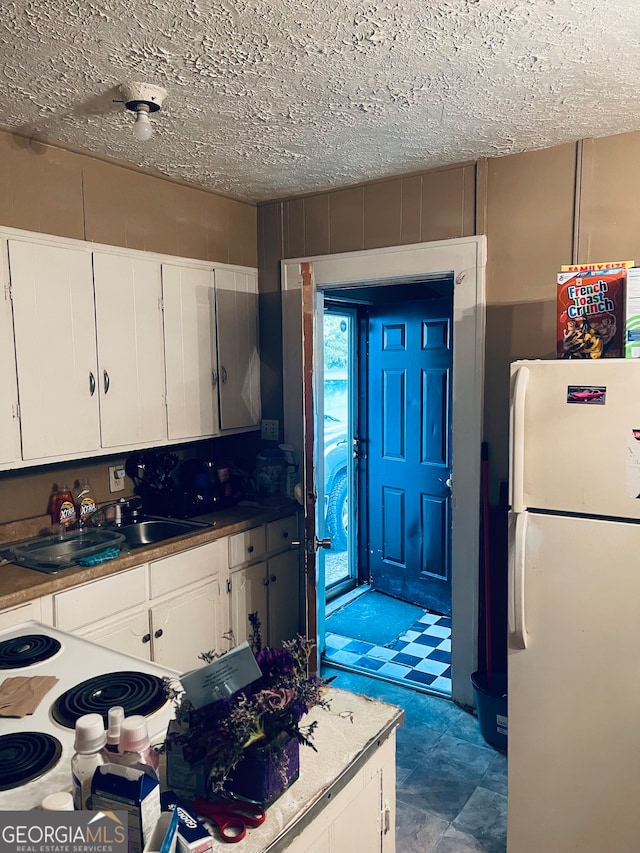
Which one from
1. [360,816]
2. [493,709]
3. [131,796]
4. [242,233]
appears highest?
[242,233]

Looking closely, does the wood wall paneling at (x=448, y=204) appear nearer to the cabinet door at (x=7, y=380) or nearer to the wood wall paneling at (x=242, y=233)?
the wood wall paneling at (x=242, y=233)

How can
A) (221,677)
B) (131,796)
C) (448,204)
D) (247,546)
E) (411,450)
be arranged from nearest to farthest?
(131,796) < (221,677) < (448,204) < (247,546) < (411,450)

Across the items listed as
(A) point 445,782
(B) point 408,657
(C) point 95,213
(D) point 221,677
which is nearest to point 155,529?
(C) point 95,213

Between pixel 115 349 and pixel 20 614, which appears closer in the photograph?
pixel 20 614

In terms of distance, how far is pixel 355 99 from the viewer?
Answer: 2266 mm

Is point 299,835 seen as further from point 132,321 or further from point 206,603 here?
point 132,321

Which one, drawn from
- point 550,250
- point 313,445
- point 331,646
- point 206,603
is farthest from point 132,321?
point 331,646

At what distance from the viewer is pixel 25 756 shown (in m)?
1.36

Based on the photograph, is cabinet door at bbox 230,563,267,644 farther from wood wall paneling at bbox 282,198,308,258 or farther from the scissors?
the scissors

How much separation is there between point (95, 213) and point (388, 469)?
2522mm

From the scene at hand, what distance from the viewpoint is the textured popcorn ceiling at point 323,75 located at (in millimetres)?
1715

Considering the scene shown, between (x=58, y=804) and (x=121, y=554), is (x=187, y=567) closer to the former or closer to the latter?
(x=121, y=554)

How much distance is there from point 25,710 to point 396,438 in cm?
325

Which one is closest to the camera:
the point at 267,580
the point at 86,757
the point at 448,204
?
the point at 86,757
